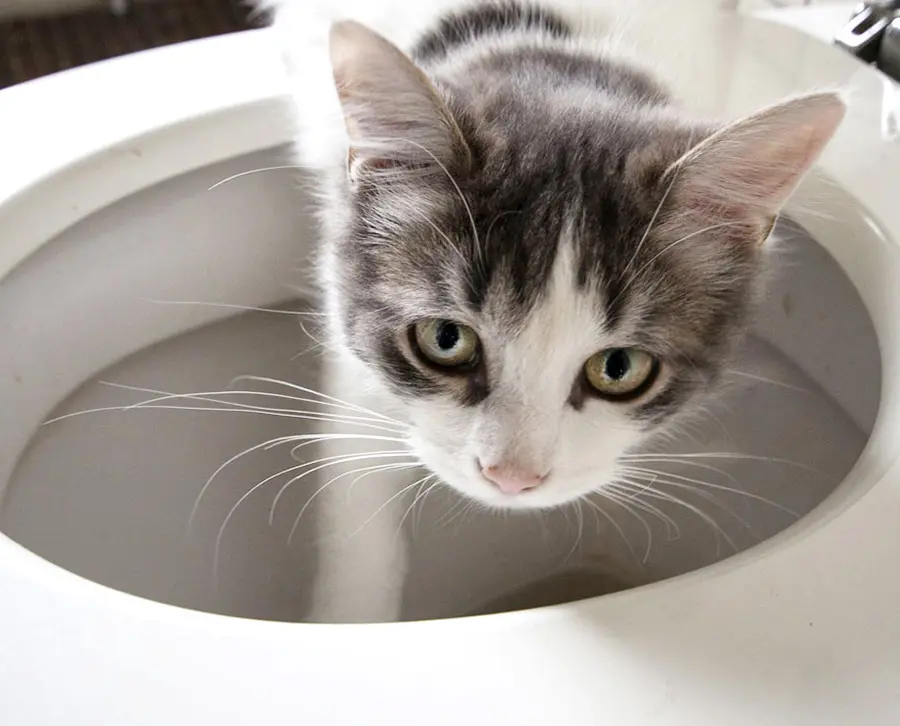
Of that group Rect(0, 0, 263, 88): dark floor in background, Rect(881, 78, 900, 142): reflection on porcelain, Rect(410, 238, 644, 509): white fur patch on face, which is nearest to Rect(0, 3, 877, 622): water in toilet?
Rect(410, 238, 644, 509): white fur patch on face

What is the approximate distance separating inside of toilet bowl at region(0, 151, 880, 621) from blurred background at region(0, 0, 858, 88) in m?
0.76

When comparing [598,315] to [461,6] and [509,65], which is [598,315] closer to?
[509,65]

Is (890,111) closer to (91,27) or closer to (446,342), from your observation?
(446,342)

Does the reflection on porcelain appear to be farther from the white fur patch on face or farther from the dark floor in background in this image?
the dark floor in background

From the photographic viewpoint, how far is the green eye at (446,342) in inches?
26.6

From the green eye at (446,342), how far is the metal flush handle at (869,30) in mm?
475

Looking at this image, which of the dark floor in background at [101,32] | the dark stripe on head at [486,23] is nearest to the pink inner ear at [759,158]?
the dark stripe on head at [486,23]

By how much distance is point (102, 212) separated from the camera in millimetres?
883

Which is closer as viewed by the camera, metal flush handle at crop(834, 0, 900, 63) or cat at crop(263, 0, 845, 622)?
cat at crop(263, 0, 845, 622)

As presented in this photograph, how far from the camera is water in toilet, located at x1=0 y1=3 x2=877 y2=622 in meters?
0.65

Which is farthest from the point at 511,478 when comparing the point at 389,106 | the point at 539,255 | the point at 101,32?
the point at 101,32

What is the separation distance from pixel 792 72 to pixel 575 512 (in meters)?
0.57

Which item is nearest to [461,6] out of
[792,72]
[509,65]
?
[509,65]

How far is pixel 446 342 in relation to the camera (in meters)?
0.69
